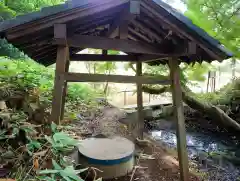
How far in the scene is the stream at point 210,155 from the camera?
6262mm

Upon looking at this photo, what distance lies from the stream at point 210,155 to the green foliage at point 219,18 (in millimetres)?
3581

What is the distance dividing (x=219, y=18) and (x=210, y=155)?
4923mm

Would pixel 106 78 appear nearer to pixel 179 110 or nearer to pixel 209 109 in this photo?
pixel 179 110

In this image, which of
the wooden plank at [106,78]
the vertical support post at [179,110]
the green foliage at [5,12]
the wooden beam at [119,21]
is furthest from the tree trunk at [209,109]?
the green foliage at [5,12]

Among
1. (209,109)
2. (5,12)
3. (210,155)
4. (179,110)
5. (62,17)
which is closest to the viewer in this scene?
(62,17)

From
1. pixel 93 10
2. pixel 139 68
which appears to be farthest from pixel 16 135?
pixel 139 68

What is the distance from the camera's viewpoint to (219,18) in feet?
18.8

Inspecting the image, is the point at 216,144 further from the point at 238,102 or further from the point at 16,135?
the point at 16,135

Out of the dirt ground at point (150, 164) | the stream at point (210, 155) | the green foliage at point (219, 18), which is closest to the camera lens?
the dirt ground at point (150, 164)

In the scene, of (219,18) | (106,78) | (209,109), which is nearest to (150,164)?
(106,78)

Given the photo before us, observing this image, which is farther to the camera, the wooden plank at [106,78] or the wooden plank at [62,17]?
the wooden plank at [106,78]

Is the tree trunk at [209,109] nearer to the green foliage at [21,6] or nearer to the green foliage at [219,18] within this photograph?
the green foliage at [219,18]

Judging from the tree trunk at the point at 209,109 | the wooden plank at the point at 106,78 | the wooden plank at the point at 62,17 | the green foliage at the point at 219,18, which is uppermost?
the green foliage at the point at 219,18

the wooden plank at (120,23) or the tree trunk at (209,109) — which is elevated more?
the wooden plank at (120,23)
